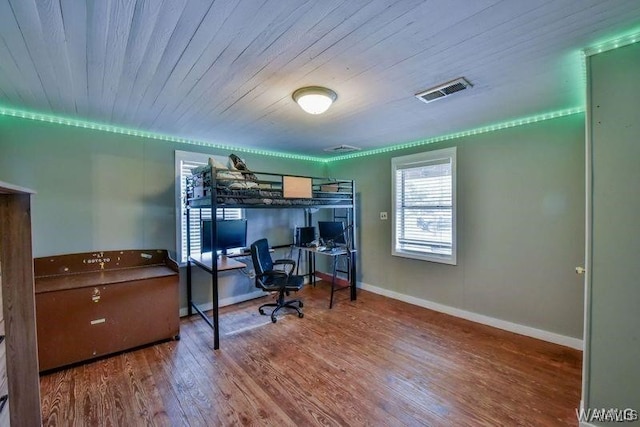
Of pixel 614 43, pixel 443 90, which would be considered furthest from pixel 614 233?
pixel 443 90

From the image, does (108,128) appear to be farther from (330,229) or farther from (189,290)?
(330,229)

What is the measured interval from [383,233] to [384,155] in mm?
1237

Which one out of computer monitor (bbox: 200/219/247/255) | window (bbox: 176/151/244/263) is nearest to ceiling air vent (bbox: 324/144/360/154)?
computer monitor (bbox: 200/219/247/255)

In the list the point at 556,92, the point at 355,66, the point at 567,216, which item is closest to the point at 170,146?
the point at 355,66

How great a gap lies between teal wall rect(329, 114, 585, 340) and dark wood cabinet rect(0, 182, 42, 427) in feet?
12.6

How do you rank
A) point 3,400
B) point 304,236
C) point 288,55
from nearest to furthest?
point 3,400 < point 288,55 < point 304,236

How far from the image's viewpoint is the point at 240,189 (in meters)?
2.96

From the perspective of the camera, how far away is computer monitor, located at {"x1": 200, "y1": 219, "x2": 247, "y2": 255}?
3.41 m

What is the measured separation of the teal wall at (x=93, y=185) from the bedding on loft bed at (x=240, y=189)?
18.9 inches

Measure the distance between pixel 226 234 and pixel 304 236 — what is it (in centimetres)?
129

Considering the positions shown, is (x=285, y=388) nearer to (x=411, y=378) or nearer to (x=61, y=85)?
(x=411, y=378)

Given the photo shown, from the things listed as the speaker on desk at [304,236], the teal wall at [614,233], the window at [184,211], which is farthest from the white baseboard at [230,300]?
the teal wall at [614,233]

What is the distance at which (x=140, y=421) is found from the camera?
5.90 ft

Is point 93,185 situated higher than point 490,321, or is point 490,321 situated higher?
point 93,185
